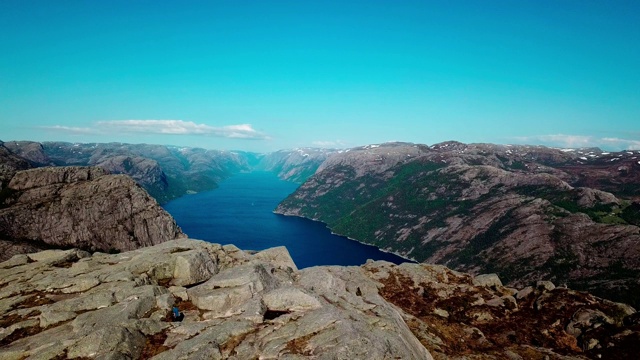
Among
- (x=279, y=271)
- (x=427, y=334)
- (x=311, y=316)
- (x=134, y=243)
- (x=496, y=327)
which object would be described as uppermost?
(x=311, y=316)

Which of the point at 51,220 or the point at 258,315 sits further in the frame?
the point at 51,220

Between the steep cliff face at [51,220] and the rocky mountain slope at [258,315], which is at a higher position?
the rocky mountain slope at [258,315]

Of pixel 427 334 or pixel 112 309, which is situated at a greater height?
pixel 112 309

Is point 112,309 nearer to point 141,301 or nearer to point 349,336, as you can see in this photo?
point 141,301

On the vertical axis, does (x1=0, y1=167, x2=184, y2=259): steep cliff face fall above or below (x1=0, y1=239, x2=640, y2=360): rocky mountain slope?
below

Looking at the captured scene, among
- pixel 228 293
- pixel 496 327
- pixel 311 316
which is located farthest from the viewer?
pixel 496 327

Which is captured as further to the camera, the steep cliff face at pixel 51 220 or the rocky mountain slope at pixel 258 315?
the steep cliff face at pixel 51 220

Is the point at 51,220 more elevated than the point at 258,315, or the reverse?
the point at 258,315

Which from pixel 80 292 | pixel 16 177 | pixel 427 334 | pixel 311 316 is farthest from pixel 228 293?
pixel 16 177
